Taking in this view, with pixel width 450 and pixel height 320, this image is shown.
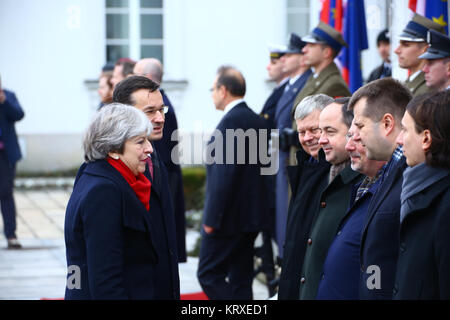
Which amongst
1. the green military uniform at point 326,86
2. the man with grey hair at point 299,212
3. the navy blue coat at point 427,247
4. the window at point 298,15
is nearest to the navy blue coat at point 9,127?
the green military uniform at point 326,86

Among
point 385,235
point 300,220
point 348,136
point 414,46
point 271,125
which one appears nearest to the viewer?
point 385,235

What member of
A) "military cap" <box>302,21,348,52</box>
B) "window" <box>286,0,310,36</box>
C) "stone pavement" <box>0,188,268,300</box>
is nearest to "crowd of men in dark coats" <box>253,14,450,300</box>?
"military cap" <box>302,21,348,52</box>

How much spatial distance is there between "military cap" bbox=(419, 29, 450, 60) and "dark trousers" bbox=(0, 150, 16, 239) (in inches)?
211

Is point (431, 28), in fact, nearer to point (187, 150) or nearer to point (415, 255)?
point (415, 255)

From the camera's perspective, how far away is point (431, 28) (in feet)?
19.0

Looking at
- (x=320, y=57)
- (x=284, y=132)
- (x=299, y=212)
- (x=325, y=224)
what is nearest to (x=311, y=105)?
(x=299, y=212)

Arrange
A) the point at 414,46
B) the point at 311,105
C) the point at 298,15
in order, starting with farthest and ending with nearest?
the point at 298,15
the point at 414,46
the point at 311,105

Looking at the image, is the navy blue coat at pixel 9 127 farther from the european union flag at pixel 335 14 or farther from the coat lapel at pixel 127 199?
the coat lapel at pixel 127 199

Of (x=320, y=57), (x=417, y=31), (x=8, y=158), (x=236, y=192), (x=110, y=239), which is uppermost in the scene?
(x=417, y=31)

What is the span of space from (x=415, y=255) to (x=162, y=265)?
1.22 metres

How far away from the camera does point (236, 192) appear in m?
6.30

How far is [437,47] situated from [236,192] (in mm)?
1920

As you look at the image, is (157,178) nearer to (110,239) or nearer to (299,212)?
(299,212)

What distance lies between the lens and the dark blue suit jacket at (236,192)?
6.20 metres
